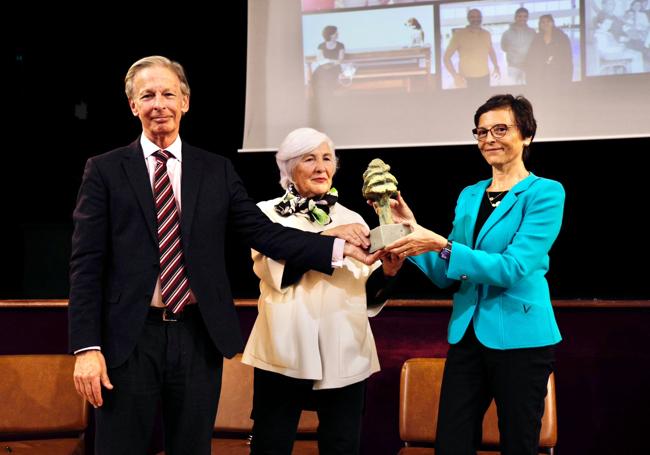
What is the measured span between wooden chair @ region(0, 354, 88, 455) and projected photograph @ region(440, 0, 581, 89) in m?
2.68

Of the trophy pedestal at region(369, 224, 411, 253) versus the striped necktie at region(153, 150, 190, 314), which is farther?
the trophy pedestal at region(369, 224, 411, 253)

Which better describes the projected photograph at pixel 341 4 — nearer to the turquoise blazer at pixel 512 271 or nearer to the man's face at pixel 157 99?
the turquoise blazer at pixel 512 271

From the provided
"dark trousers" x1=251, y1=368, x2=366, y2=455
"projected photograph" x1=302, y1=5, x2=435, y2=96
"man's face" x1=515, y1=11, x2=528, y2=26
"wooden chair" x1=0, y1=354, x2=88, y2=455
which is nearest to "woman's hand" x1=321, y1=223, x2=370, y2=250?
"dark trousers" x1=251, y1=368, x2=366, y2=455

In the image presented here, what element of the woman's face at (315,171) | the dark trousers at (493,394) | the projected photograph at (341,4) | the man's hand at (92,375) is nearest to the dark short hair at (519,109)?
the woman's face at (315,171)

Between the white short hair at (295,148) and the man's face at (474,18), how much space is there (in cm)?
205

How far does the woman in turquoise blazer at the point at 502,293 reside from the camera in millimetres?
2275

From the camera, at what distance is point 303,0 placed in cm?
459

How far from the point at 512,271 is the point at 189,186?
3.36ft

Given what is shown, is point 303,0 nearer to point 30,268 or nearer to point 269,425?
point 30,268

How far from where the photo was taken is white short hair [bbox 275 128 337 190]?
8.39 feet

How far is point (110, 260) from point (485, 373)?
1222mm

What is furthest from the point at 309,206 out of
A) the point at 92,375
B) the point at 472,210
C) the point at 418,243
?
the point at 92,375

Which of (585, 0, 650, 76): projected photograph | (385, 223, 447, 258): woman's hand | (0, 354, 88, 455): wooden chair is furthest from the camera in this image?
(585, 0, 650, 76): projected photograph

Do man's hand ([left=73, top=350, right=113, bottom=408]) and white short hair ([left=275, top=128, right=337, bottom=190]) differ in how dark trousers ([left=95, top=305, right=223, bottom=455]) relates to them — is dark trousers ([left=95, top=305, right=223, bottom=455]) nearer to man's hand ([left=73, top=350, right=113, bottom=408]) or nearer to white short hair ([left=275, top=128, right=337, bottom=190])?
man's hand ([left=73, top=350, right=113, bottom=408])
